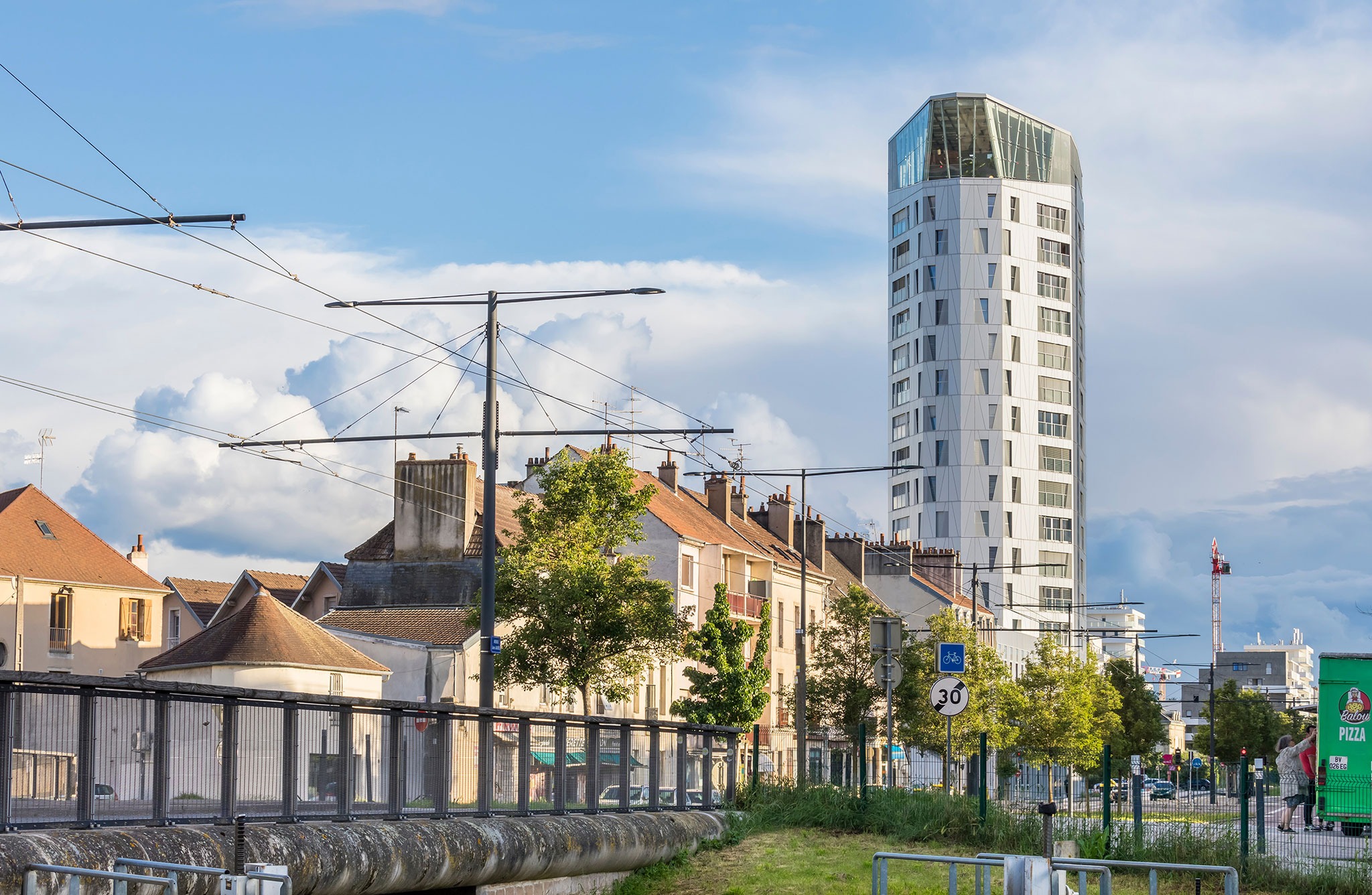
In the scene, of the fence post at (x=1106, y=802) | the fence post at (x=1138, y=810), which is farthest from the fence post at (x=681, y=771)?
the fence post at (x=1138, y=810)

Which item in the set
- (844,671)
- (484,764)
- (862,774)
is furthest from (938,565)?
(484,764)

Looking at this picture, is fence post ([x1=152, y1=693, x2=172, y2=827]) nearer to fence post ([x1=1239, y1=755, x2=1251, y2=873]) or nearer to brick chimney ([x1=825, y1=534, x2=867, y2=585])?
fence post ([x1=1239, y1=755, x2=1251, y2=873])

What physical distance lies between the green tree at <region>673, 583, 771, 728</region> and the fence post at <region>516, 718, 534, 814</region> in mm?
29157

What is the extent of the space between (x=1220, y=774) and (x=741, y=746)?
9.28m

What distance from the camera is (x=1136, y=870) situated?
2016cm

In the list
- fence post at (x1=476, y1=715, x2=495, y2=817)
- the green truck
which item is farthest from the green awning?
the green truck

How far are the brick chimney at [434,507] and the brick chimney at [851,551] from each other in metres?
36.3

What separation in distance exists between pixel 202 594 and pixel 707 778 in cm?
6088

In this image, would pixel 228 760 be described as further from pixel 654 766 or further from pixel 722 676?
pixel 722 676

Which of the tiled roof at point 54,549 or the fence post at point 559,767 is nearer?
the fence post at point 559,767

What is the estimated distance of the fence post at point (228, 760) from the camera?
48.6ft

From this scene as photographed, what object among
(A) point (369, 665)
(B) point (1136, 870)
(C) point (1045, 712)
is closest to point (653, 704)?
(A) point (369, 665)

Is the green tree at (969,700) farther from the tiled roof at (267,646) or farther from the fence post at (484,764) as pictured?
the fence post at (484,764)

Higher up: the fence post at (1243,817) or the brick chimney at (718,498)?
the brick chimney at (718,498)
